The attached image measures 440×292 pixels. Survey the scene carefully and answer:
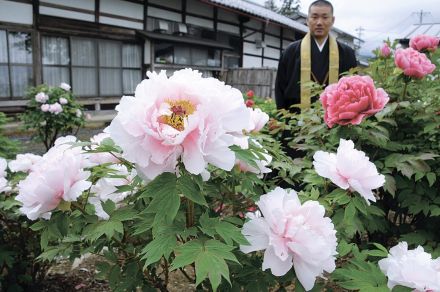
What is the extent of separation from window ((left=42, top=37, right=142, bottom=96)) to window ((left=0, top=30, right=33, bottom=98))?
1.45 ft

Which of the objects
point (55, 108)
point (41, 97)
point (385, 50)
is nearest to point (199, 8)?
point (41, 97)

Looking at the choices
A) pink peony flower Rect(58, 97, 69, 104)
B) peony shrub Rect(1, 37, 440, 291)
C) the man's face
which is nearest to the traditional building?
pink peony flower Rect(58, 97, 69, 104)

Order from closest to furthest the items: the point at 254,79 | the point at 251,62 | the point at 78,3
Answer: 1. the point at 78,3
2. the point at 254,79
3. the point at 251,62

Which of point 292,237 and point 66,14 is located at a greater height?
point 66,14

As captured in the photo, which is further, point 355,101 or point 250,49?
point 250,49

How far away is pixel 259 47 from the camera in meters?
16.5

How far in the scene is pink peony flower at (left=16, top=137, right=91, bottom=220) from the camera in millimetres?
1069

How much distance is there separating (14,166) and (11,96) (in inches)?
347

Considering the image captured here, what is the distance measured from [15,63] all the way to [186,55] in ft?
19.1

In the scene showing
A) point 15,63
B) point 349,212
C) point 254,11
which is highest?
point 254,11

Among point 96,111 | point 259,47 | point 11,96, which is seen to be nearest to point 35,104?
point 11,96

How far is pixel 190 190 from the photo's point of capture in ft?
2.95

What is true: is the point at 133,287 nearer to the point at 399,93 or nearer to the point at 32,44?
the point at 399,93

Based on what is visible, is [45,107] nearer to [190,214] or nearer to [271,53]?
[190,214]
